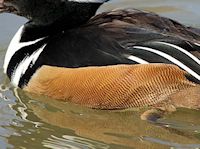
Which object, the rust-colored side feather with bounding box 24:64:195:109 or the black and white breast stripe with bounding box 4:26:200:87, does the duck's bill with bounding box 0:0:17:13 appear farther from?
the rust-colored side feather with bounding box 24:64:195:109

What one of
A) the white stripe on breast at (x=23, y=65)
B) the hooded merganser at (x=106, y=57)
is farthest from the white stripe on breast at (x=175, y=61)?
the white stripe on breast at (x=23, y=65)

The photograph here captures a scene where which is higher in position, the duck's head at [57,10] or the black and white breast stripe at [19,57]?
the duck's head at [57,10]

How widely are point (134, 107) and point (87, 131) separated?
1.55 feet

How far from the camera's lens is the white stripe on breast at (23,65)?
7.31 meters

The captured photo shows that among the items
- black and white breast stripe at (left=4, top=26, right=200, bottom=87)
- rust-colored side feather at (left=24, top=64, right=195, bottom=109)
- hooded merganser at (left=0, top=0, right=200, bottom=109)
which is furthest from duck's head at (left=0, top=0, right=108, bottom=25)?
rust-colored side feather at (left=24, top=64, right=195, bottom=109)

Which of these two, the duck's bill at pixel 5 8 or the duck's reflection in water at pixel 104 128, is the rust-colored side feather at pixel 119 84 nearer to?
the duck's reflection in water at pixel 104 128

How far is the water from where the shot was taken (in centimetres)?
662

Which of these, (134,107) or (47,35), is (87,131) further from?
(47,35)

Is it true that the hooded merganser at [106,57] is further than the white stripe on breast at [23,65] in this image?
No

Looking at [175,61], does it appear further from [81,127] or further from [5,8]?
[5,8]

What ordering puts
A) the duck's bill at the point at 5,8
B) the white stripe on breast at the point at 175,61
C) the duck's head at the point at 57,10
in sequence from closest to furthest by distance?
the white stripe on breast at the point at 175,61
the duck's head at the point at 57,10
the duck's bill at the point at 5,8

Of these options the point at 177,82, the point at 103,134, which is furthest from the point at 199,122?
the point at 103,134

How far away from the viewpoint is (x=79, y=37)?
23.4 ft

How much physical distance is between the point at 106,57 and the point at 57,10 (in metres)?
0.85
